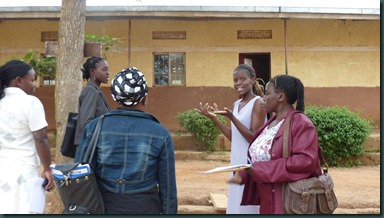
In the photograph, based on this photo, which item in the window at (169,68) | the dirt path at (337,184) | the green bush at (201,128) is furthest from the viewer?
the window at (169,68)

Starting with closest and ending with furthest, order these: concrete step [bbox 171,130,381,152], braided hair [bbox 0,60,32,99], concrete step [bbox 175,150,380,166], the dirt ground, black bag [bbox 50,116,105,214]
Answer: black bag [bbox 50,116,105,214]
braided hair [bbox 0,60,32,99]
the dirt ground
concrete step [bbox 175,150,380,166]
concrete step [bbox 171,130,381,152]

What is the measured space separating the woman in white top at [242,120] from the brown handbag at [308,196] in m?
0.83

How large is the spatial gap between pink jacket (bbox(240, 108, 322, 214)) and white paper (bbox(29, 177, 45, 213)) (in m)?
1.60

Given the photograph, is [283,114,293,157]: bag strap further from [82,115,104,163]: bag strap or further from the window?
the window

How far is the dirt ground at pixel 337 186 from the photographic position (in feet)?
20.7

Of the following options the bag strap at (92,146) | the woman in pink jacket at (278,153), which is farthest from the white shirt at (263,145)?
the bag strap at (92,146)

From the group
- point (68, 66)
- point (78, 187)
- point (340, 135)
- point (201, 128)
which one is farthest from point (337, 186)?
point (78, 187)

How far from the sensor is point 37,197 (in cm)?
317

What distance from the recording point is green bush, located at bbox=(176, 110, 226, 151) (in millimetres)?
10438

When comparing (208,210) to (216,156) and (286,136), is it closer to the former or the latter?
(286,136)

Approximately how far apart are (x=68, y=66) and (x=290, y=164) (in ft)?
10.5

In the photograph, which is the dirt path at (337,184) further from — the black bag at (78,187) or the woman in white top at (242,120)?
the black bag at (78,187)

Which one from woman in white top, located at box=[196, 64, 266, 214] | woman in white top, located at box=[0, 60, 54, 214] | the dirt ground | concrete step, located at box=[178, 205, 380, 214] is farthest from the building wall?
woman in white top, located at box=[0, 60, 54, 214]

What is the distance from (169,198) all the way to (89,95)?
169 centimetres
